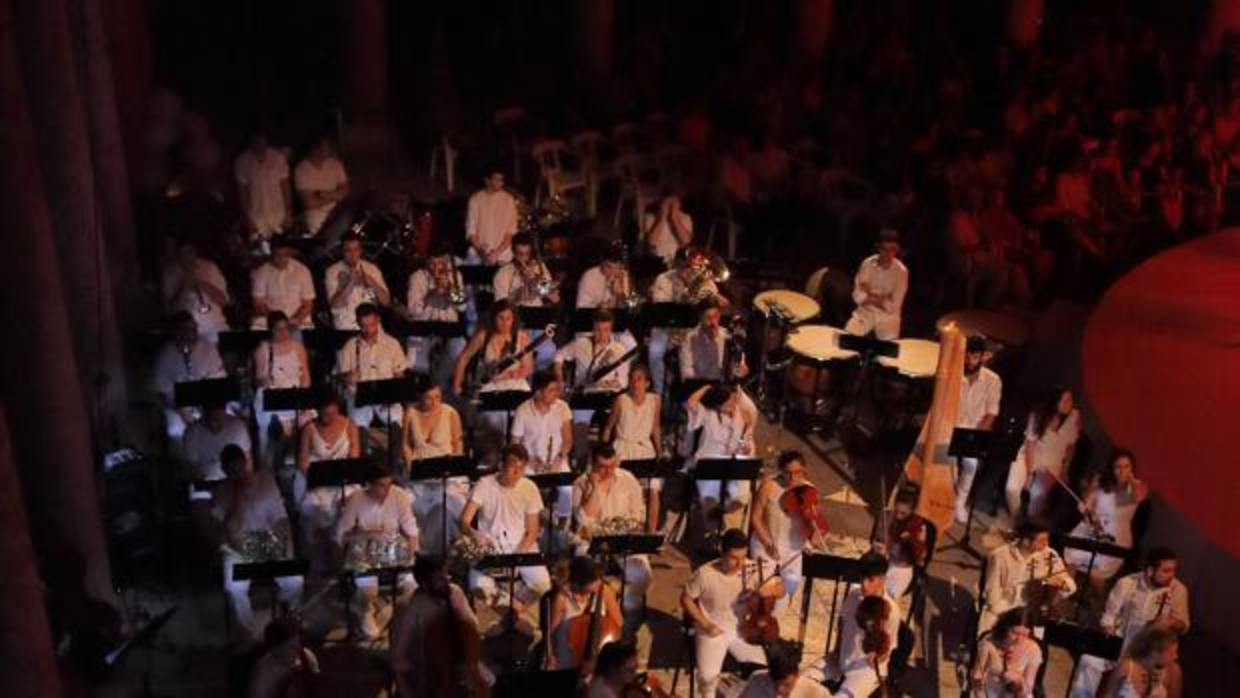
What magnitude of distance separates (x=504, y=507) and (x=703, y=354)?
115 inches

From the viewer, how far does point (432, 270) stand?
40.9ft

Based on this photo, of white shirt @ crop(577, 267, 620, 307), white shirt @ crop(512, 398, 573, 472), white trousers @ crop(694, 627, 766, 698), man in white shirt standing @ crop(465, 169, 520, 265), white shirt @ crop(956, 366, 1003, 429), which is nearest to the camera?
white trousers @ crop(694, 627, 766, 698)

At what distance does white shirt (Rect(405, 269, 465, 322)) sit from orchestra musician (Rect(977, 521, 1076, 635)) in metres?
5.18

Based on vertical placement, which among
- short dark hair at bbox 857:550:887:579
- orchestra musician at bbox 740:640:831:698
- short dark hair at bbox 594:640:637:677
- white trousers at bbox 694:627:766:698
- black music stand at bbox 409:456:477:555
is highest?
black music stand at bbox 409:456:477:555

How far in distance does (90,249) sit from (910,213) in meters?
9.61

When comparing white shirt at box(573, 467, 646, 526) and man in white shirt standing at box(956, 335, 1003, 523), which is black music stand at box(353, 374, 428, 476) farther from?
man in white shirt standing at box(956, 335, 1003, 523)

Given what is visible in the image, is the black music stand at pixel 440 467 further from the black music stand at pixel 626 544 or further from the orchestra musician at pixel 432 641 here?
the orchestra musician at pixel 432 641

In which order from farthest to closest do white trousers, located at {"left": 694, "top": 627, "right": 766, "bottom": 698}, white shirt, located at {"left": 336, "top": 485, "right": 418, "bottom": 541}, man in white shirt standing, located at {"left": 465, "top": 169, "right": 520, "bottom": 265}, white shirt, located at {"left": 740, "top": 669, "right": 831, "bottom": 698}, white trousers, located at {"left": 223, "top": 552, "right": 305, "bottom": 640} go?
man in white shirt standing, located at {"left": 465, "top": 169, "right": 520, "bottom": 265}
white shirt, located at {"left": 336, "top": 485, "right": 418, "bottom": 541}
white trousers, located at {"left": 223, "top": 552, "right": 305, "bottom": 640}
white trousers, located at {"left": 694, "top": 627, "right": 766, "bottom": 698}
white shirt, located at {"left": 740, "top": 669, "right": 831, "bottom": 698}

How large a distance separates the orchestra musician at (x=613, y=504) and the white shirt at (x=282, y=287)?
3527 millimetres

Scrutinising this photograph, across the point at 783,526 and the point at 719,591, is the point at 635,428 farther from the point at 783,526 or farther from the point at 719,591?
the point at 719,591

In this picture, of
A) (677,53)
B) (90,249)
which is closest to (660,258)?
(90,249)

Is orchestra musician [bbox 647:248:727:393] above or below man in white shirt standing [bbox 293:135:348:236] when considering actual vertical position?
below

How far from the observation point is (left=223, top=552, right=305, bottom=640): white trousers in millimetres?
9711

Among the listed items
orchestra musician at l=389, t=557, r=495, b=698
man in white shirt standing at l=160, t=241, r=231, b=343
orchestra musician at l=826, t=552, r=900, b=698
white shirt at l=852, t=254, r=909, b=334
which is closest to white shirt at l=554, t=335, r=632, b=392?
white shirt at l=852, t=254, r=909, b=334
